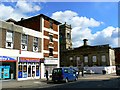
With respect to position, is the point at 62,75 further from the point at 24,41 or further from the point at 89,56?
the point at 89,56

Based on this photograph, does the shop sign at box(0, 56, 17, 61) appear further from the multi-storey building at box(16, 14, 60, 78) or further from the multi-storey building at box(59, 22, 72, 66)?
the multi-storey building at box(59, 22, 72, 66)

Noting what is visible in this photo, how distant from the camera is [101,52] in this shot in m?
76.6

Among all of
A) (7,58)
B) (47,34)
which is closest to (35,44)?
(47,34)

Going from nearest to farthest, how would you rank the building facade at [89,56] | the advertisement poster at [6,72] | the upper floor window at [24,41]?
the advertisement poster at [6,72], the upper floor window at [24,41], the building facade at [89,56]

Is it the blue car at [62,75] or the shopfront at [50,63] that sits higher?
the shopfront at [50,63]

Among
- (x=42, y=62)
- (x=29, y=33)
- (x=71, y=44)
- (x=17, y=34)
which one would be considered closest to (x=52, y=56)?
(x=42, y=62)

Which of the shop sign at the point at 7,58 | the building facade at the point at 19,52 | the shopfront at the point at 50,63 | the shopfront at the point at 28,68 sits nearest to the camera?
the shop sign at the point at 7,58

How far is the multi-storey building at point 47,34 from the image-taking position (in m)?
39.5

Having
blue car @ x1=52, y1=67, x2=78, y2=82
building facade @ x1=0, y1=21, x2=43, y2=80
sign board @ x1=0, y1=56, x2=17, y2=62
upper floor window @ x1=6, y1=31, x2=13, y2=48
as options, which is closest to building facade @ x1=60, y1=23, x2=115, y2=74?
building facade @ x1=0, y1=21, x2=43, y2=80

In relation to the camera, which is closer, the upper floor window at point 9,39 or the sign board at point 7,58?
the sign board at point 7,58

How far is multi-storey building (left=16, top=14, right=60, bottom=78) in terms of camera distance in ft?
130

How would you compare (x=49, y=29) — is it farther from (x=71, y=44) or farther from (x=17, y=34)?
(x=71, y=44)

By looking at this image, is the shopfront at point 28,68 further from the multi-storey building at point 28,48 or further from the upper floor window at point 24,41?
the upper floor window at point 24,41

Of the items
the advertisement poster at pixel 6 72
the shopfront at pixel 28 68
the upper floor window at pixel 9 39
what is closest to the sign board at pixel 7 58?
the advertisement poster at pixel 6 72
